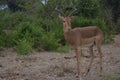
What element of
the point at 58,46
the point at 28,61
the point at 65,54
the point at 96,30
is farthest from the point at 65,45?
the point at 96,30

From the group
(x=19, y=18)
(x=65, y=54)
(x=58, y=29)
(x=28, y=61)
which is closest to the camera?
(x=28, y=61)

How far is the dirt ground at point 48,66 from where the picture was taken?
383 inches

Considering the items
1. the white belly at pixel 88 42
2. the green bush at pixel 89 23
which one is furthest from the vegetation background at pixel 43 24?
the white belly at pixel 88 42

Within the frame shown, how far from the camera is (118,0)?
80.3ft

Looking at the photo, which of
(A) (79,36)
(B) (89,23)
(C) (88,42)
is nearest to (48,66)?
(C) (88,42)

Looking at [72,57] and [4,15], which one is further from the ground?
[4,15]

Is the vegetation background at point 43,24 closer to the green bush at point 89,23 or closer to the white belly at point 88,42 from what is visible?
the green bush at point 89,23

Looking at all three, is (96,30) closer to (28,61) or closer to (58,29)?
(28,61)

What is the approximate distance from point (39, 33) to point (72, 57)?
11.4 feet

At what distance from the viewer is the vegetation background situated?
51.5ft

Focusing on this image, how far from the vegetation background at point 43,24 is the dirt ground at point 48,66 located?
57 centimetres

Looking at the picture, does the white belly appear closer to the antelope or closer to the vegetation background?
the antelope

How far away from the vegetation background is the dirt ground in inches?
22.6

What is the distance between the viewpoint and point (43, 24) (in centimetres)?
1884
